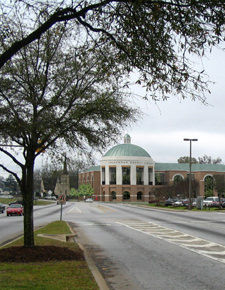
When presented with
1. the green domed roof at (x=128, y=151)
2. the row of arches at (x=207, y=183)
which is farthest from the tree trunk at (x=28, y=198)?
the green domed roof at (x=128, y=151)

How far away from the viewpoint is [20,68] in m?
12.4

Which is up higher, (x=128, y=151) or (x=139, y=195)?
(x=128, y=151)

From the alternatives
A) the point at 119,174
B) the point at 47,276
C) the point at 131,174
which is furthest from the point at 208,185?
the point at 47,276

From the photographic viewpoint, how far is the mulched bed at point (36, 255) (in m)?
11.0

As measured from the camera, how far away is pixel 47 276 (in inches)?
352

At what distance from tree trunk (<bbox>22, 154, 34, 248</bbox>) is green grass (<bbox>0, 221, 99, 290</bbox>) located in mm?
1560

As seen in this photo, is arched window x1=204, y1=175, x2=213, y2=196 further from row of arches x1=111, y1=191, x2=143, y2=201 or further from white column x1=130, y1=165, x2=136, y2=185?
white column x1=130, y1=165, x2=136, y2=185

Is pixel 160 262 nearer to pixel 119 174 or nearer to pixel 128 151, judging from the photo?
pixel 119 174

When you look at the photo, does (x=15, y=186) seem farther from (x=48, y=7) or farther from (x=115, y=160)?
(x=48, y=7)

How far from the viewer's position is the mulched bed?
36.1 ft

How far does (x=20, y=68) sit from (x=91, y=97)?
7.13ft

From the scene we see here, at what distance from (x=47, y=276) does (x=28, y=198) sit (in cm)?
337

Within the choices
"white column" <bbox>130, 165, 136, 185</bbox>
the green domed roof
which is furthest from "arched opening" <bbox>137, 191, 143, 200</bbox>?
the green domed roof

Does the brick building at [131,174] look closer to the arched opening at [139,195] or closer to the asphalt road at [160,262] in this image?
the arched opening at [139,195]
